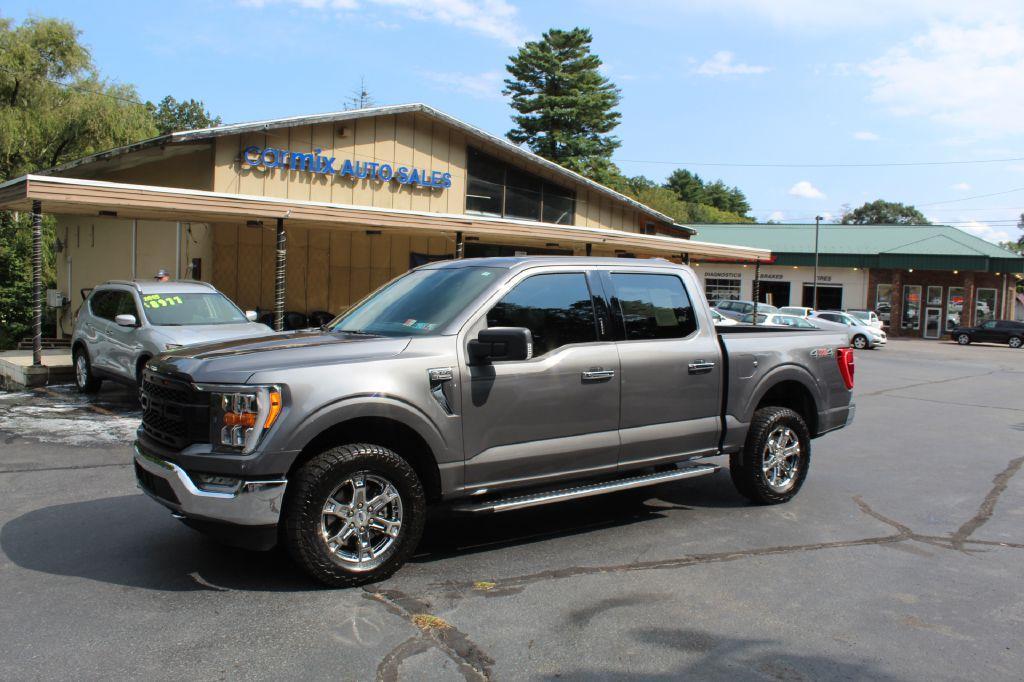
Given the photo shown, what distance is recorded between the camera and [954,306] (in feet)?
160

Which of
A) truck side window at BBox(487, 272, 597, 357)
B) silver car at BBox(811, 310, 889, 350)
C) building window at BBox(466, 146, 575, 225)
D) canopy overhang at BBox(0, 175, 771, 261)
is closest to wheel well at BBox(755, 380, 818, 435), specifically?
truck side window at BBox(487, 272, 597, 357)

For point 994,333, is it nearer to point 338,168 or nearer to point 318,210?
point 338,168

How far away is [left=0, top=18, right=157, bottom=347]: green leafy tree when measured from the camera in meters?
29.8

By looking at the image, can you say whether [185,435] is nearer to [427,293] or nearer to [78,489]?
[427,293]

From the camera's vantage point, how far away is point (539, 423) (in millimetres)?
5211

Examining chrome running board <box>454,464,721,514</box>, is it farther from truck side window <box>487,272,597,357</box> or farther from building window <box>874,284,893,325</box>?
building window <box>874,284,893,325</box>

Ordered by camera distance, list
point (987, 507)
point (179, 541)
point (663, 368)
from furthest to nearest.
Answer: point (987, 507) < point (663, 368) < point (179, 541)

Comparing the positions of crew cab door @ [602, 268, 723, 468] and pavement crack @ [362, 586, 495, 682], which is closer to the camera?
pavement crack @ [362, 586, 495, 682]

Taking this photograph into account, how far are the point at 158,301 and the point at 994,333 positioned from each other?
42620 mm

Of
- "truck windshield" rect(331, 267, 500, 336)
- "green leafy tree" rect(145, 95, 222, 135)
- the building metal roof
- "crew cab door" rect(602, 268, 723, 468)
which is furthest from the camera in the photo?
"green leafy tree" rect(145, 95, 222, 135)

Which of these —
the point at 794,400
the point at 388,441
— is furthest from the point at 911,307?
the point at 388,441

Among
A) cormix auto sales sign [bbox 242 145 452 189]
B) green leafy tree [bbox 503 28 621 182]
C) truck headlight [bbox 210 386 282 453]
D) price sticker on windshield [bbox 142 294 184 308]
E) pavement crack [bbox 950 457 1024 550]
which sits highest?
green leafy tree [bbox 503 28 621 182]

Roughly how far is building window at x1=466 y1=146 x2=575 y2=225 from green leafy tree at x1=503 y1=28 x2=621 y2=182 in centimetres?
2935

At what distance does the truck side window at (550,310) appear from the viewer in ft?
17.5
